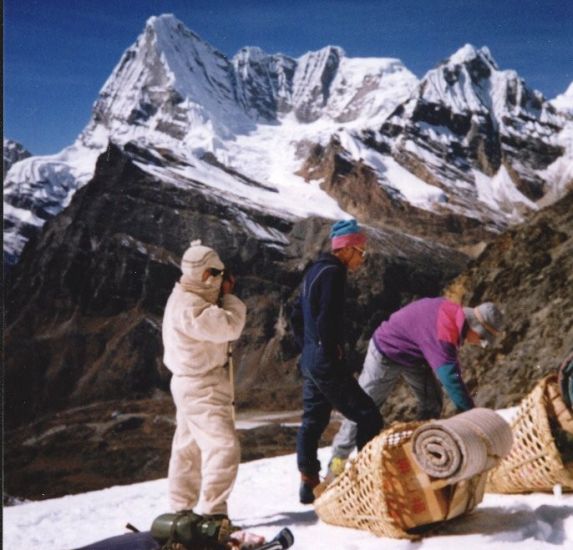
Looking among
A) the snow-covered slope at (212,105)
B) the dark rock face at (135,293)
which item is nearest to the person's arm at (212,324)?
the dark rock face at (135,293)

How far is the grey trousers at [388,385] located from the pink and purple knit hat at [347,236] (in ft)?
1.71

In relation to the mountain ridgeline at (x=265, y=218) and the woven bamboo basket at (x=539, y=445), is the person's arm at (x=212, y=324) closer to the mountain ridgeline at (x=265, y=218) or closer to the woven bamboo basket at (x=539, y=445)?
the woven bamboo basket at (x=539, y=445)

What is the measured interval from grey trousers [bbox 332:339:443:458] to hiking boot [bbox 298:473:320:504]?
247mm

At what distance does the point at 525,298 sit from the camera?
437 inches

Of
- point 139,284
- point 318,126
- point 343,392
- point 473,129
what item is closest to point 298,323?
point 343,392

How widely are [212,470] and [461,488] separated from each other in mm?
1098

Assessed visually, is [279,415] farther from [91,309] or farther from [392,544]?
[392,544]

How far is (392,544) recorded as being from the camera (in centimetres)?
286

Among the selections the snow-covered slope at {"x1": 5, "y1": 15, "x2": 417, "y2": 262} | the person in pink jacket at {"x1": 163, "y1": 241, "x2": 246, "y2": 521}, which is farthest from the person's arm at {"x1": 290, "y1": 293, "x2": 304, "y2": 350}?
the snow-covered slope at {"x1": 5, "y1": 15, "x2": 417, "y2": 262}

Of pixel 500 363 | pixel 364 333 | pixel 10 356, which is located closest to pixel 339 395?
pixel 500 363

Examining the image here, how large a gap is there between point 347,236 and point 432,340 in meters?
0.69

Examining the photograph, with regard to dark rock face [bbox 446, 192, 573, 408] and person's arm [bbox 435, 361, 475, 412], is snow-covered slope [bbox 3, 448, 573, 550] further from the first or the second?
dark rock face [bbox 446, 192, 573, 408]

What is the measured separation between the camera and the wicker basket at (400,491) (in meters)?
2.85

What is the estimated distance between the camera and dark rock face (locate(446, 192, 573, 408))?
9023 millimetres
